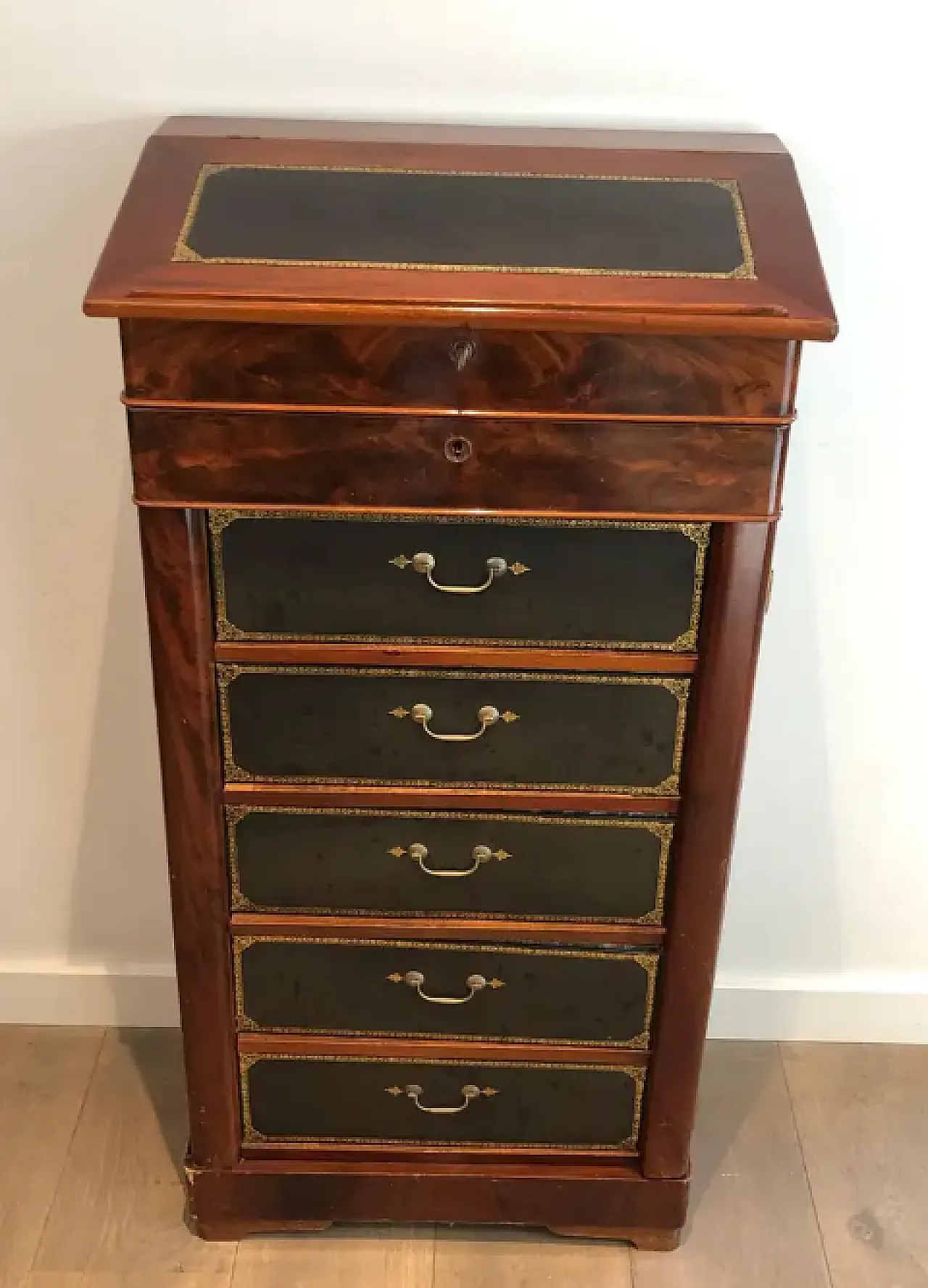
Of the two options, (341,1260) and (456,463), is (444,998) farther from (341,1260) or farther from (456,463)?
(456,463)

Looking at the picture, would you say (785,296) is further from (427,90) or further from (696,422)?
(427,90)

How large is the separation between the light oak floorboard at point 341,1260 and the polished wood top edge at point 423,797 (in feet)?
2.00

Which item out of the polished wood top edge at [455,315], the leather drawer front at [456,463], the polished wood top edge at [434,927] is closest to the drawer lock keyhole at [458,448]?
the leather drawer front at [456,463]

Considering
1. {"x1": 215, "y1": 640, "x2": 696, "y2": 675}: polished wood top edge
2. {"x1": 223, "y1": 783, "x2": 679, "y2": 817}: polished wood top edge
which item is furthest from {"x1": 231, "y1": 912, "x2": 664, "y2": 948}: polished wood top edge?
{"x1": 215, "y1": 640, "x2": 696, "y2": 675}: polished wood top edge

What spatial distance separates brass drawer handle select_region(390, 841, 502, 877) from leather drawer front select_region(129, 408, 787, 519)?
0.37 m

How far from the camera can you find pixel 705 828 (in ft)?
4.44

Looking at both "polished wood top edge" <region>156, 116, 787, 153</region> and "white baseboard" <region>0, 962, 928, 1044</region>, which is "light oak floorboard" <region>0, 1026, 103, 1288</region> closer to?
"white baseboard" <region>0, 962, 928, 1044</region>

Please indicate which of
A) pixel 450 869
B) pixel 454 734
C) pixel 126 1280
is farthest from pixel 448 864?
pixel 126 1280

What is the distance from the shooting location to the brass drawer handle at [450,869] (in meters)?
1.38

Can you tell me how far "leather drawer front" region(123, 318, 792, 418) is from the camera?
1.11 meters

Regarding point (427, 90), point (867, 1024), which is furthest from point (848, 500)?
point (867, 1024)

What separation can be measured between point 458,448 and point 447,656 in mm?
209

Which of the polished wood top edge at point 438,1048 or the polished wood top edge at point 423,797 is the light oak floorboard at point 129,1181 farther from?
the polished wood top edge at point 423,797

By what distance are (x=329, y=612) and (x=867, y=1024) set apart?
3.61 feet
